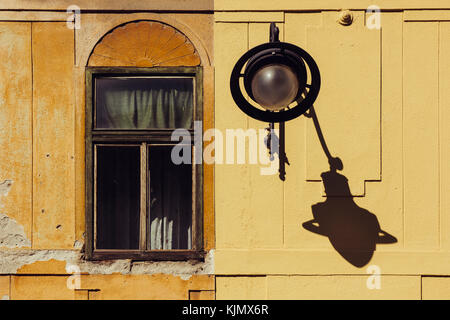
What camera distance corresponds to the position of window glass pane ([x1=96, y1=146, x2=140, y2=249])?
343cm

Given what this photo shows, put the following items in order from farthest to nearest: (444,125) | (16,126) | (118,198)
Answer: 1. (118,198)
2. (16,126)
3. (444,125)

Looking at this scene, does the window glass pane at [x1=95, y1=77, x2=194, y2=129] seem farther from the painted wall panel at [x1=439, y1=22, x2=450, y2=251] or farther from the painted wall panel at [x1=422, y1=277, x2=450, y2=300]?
the painted wall panel at [x1=422, y1=277, x2=450, y2=300]

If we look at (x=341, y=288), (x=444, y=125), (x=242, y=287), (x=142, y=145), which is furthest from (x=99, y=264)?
(x=444, y=125)

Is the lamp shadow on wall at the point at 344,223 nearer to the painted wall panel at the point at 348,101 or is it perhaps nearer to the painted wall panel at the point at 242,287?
the painted wall panel at the point at 348,101

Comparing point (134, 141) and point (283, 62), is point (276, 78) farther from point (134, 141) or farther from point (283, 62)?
point (134, 141)

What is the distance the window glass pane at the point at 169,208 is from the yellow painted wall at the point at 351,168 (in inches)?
13.3

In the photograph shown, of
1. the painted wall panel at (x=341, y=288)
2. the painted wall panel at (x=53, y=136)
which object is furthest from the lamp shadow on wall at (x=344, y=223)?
the painted wall panel at (x=53, y=136)

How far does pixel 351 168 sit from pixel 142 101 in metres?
1.96

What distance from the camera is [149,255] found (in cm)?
335

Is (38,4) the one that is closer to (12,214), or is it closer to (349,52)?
(12,214)

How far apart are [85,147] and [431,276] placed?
3256mm

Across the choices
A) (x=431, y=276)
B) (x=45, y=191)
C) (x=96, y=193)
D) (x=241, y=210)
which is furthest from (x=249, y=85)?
(x=431, y=276)

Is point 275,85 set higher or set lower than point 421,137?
higher

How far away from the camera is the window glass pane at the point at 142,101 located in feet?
11.1
